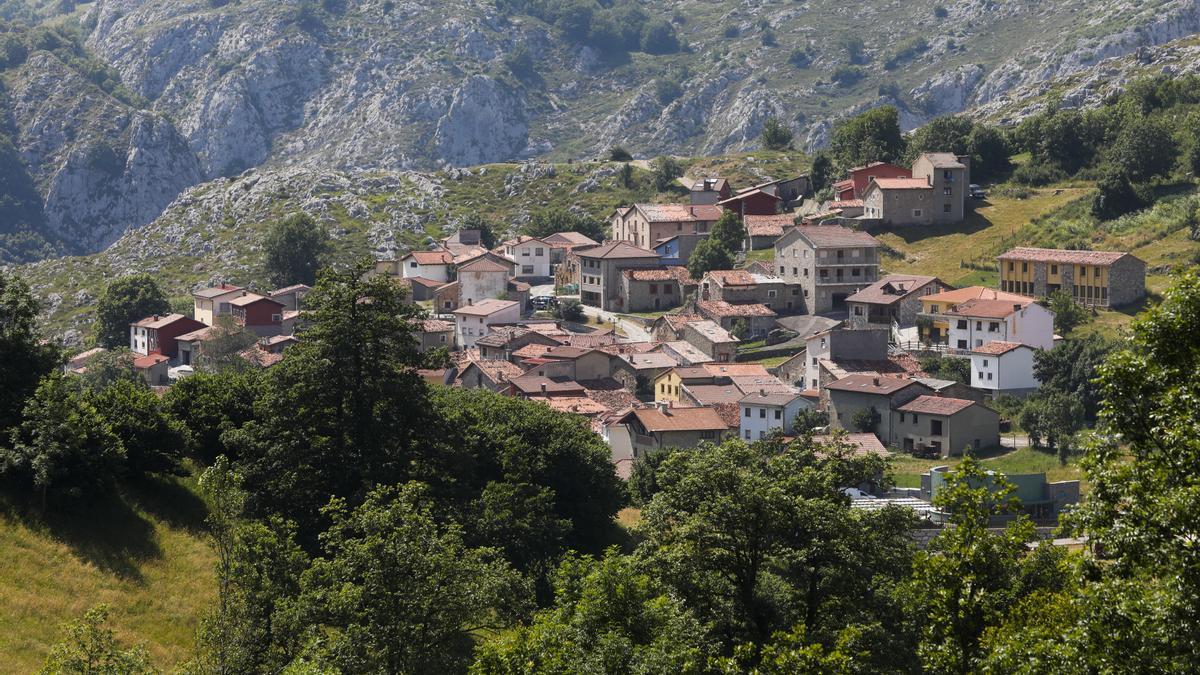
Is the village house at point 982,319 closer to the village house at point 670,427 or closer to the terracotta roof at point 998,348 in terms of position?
the terracotta roof at point 998,348

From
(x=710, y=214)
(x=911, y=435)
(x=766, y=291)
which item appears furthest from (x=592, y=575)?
(x=710, y=214)

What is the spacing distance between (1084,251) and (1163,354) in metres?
71.5

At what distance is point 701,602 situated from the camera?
28.5 meters

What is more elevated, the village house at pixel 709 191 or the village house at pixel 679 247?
the village house at pixel 709 191

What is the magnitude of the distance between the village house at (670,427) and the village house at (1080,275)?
85.8 feet

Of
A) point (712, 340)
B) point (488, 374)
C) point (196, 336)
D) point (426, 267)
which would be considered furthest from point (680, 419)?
point (426, 267)

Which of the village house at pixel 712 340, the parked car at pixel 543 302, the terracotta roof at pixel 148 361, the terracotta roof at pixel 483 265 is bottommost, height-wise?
the terracotta roof at pixel 148 361

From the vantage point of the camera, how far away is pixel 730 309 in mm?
90125

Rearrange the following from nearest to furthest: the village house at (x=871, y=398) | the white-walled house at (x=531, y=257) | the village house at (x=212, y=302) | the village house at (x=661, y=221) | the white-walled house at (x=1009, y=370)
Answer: the village house at (x=871, y=398)
the white-walled house at (x=1009, y=370)
the village house at (x=212, y=302)
the village house at (x=661, y=221)
the white-walled house at (x=531, y=257)

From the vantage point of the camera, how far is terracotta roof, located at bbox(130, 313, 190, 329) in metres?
99.8

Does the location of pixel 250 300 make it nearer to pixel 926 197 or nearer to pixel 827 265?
pixel 827 265

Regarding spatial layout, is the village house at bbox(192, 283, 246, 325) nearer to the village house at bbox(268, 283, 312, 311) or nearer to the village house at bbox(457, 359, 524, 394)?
the village house at bbox(268, 283, 312, 311)

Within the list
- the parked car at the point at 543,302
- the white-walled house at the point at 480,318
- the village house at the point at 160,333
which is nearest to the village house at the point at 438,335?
the white-walled house at the point at 480,318

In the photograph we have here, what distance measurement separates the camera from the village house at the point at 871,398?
70.2m
